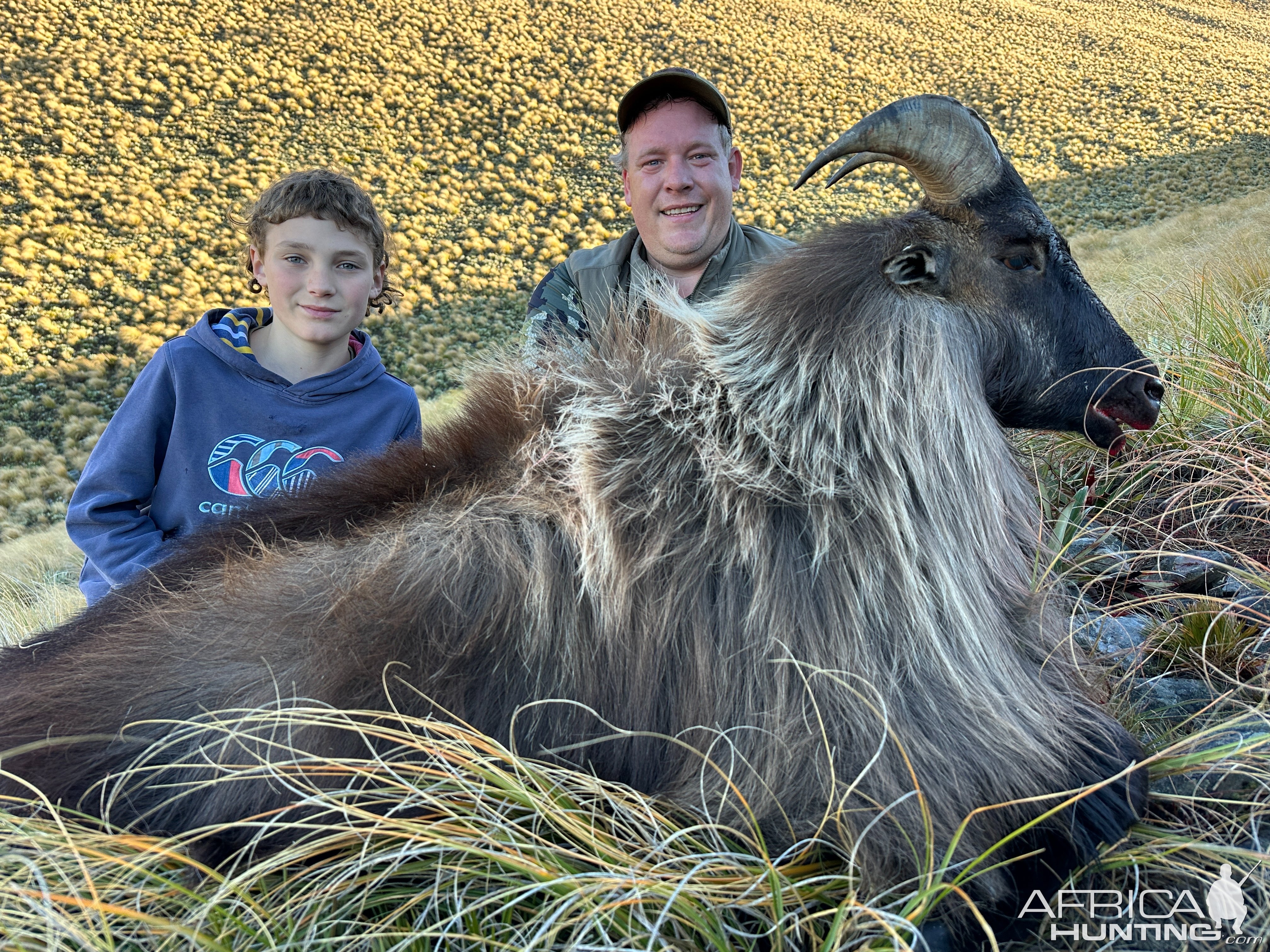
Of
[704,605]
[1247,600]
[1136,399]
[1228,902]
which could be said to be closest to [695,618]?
[704,605]

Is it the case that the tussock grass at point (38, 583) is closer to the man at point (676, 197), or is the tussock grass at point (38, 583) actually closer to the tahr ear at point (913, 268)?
the man at point (676, 197)

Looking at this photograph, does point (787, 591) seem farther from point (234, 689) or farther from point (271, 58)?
point (271, 58)

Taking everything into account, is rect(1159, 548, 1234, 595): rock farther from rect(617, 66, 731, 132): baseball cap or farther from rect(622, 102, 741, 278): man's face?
rect(617, 66, 731, 132): baseball cap

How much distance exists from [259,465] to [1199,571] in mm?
4233

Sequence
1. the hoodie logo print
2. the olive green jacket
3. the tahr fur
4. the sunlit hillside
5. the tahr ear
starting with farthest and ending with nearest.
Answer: the sunlit hillside < the olive green jacket < the hoodie logo print < the tahr ear < the tahr fur

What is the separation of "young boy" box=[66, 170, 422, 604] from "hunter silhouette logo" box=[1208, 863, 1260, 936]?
312 cm

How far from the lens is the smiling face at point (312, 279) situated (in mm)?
3828

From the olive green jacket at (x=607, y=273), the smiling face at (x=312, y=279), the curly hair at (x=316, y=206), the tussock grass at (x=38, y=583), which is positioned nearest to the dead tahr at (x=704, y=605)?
the smiling face at (x=312, y=279)

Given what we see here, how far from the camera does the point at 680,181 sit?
15.6 ft

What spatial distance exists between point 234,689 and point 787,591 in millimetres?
1605

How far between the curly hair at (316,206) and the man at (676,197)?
103cm

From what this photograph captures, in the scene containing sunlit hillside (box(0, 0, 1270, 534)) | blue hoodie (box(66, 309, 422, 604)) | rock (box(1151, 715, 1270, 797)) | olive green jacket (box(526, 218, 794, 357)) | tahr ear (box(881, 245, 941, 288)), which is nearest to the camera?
rock (box(1151, 715, 1270, 797))

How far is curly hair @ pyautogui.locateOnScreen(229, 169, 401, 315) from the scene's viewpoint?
3799 millimetres

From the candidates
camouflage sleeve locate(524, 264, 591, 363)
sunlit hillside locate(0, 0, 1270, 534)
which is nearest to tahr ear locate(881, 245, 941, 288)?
camouflage sleeve locate(524, 264, 591, 363)
